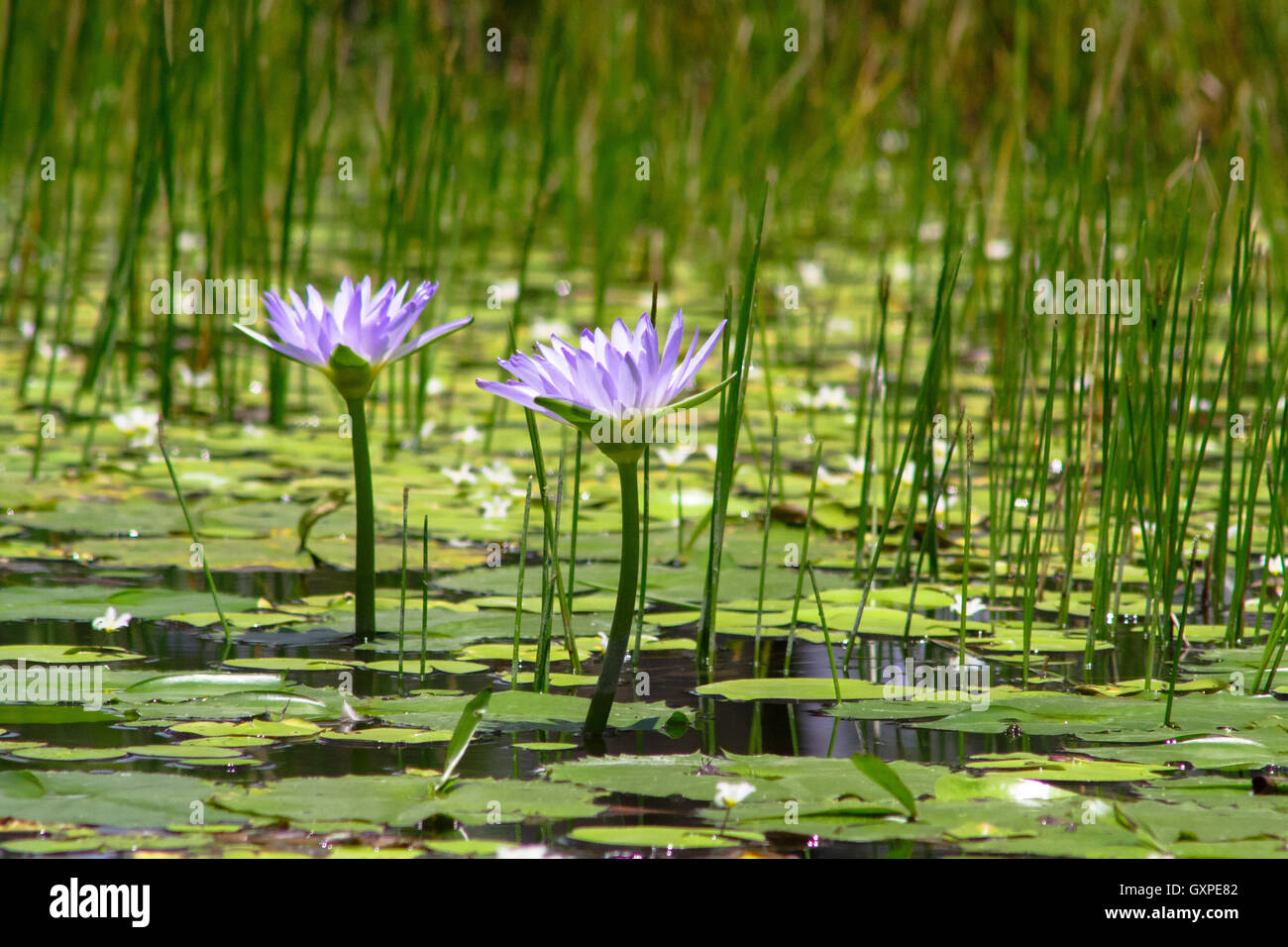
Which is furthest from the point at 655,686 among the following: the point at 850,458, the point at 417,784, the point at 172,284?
the point at 172,284

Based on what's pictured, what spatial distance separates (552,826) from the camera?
1082 millimetres

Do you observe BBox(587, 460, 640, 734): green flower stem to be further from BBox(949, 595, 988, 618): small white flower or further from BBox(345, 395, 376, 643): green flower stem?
BBox(949, 595, 988, 618): small white flower

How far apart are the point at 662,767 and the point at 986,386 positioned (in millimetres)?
2115

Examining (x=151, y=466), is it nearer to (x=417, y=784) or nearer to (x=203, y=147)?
(x=203, y=147)

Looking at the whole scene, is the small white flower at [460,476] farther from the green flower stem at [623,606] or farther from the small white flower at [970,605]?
the green flower stem at [623,606]

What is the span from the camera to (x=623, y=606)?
1.25 m

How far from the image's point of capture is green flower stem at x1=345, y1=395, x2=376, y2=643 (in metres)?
1.49

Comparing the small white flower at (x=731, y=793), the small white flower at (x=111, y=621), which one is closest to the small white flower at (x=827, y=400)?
the small white flower at (x=111, y=621)

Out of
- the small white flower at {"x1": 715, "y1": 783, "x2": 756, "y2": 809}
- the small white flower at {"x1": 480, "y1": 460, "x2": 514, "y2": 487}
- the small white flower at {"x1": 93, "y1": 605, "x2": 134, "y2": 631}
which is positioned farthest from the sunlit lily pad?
the small white flower at {"x1": 480, "y1": 460, "x2": 514, "y2": 487}

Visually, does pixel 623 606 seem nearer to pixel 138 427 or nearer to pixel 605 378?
pixel 605 378

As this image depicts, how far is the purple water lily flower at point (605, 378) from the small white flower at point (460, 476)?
46.1 inches

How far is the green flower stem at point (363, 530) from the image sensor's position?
58.6 inches

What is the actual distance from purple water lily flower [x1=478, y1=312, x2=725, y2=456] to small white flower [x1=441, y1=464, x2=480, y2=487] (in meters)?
1.17

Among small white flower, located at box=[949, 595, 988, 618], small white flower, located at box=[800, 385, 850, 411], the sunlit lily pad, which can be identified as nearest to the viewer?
the sunlit lily pad
